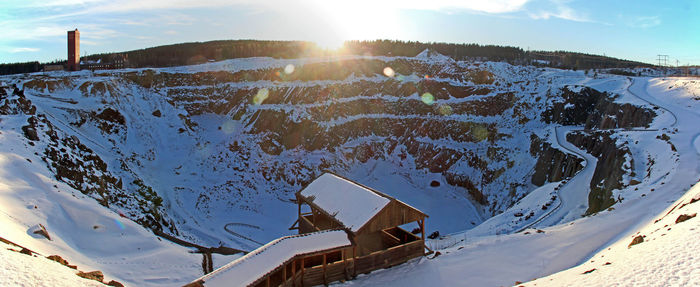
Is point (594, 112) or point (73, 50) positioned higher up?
point (73, 50)

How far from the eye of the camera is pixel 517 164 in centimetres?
4144

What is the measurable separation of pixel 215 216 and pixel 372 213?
70.9 ft

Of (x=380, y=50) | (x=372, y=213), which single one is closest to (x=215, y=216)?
(x=372, y=213)

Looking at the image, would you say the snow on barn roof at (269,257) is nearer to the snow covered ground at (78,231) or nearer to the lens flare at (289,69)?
the snow covered ground at (78,231)

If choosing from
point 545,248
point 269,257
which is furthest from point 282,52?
point 545,248

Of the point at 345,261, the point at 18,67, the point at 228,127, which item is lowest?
the point at 345,261

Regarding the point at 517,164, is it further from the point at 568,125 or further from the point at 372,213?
the point at 372,213

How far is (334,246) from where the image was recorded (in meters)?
16.0

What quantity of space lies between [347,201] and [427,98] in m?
39.6

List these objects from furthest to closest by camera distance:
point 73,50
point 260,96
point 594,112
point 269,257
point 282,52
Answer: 1. point 282,52
2. point 73,50
3. point 260,96
4. point 594,112
5. point 269,257

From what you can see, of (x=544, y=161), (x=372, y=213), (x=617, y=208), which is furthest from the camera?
(x=544, y=161)

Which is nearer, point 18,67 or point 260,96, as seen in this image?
point 260,96

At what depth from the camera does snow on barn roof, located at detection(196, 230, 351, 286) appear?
13.7 meters

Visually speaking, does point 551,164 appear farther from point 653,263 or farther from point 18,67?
point 18,67
